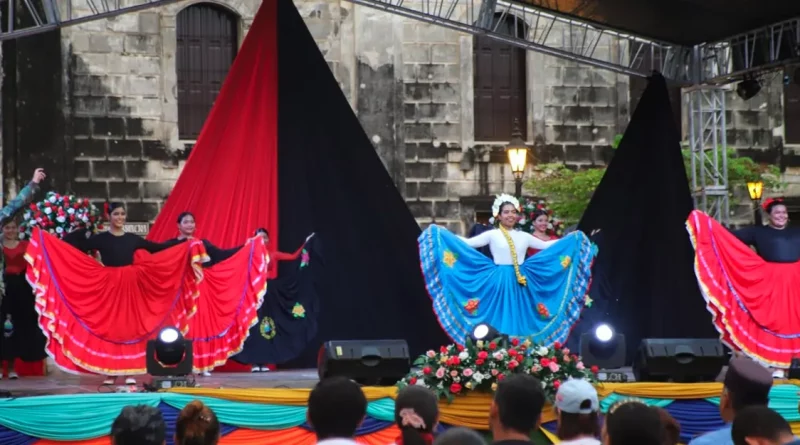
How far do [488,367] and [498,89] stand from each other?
12.3 meters

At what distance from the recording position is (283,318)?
1235 cm

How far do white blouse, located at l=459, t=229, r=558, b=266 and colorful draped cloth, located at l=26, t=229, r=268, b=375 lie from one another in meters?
1.88

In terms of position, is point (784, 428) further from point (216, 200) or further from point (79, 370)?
point (216, 200)

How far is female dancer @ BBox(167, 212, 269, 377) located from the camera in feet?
36.4

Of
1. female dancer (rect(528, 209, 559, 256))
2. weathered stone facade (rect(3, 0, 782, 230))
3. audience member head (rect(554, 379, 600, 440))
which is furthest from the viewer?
weathered stone facade (rect(3, 0, 782, 230))

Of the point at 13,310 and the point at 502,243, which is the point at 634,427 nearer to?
the point at 502,243

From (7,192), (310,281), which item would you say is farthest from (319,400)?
(7,192)

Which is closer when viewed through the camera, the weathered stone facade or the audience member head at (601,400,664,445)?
the audience member head at (601,400,664,445)

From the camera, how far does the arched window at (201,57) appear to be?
1983cm

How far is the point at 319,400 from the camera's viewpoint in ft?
15.7

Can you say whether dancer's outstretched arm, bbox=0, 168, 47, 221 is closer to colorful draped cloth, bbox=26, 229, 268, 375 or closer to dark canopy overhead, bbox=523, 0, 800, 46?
colorful draped cloth, bbox=26, 229, 268, 375

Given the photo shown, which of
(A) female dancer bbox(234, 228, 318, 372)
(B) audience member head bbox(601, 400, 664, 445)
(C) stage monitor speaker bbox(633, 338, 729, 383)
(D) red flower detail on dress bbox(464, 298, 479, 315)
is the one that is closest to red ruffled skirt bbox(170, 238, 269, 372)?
(A) female dancer bbox(234, 228, 318, 372)

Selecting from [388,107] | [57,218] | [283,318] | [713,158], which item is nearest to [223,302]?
[283,318]

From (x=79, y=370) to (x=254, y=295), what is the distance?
162 centimetres
